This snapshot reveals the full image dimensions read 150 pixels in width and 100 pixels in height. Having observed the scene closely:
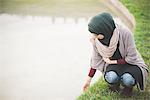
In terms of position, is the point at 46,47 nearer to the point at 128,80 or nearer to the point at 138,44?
the point at 138,44

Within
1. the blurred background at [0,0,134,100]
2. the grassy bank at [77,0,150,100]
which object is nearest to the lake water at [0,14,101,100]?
the blurred background at [0,0,134,100]

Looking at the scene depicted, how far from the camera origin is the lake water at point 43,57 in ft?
8.68

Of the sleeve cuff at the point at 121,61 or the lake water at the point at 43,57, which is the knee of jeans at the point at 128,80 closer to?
the sleeve cuff at the point at 121,61

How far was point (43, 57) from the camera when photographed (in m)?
2.86

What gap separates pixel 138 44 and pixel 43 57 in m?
0.63

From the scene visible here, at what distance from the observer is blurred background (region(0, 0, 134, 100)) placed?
8.73 ft

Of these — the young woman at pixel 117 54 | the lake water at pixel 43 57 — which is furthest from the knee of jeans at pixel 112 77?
the lake water at pixel 43 57

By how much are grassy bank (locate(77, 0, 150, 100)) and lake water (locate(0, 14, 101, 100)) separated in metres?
0.13

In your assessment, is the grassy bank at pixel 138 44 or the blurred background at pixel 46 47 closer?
the grassy bank at pixel 138 44

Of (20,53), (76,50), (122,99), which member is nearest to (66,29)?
(76,50)

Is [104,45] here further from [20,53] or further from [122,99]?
[20,53]

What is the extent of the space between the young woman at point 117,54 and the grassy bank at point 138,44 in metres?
0.05

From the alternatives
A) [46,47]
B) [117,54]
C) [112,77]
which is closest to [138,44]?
[117,54]

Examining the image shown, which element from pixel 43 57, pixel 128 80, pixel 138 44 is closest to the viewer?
pixel 128 80
